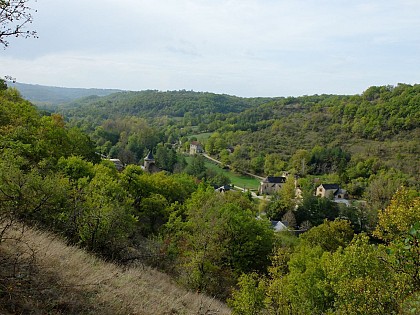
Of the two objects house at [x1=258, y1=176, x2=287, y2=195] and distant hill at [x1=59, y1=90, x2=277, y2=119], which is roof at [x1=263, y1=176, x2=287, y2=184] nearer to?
house at [x1=258, y1=176, x2=287, y2=195]

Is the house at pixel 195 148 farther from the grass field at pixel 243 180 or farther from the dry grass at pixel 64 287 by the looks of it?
the dry grass at pixel 64 287

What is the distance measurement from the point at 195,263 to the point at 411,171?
2210 inches

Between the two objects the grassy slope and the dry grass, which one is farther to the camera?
the grassy slope

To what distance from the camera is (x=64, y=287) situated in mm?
6457

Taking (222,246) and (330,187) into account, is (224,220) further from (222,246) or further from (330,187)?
(330,187)

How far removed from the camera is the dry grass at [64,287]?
572 cm

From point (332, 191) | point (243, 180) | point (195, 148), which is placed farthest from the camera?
point (195, 148)

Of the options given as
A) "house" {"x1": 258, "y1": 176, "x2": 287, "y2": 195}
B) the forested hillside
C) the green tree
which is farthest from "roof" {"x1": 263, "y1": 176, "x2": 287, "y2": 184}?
the green tree

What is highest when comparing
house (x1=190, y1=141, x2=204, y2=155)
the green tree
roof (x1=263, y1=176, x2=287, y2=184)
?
the green tree

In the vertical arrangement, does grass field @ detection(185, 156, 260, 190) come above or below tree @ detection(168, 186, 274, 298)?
below

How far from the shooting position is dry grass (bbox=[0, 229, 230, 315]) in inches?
225

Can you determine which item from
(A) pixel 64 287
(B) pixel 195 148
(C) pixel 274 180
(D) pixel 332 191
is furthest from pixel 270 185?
(A) pixel 64 287

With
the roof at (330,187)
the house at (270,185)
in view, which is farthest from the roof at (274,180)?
the roof at (330,187)

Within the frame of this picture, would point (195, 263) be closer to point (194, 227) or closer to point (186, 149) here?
point (194, 227)
